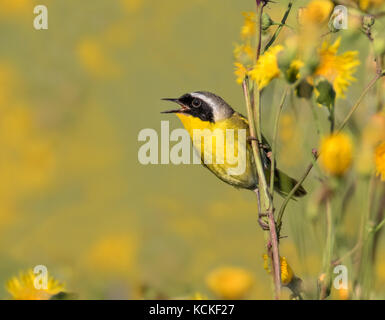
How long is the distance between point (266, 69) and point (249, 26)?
0.41 ft

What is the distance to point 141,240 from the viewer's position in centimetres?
184

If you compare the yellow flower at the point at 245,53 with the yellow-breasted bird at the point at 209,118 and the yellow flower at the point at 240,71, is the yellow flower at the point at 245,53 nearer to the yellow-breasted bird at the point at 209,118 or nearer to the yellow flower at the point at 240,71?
the yellow flower at the point at 240,71

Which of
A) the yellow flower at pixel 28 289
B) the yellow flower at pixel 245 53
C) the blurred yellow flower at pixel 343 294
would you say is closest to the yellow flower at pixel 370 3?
the yellow flower at pixel 245 53

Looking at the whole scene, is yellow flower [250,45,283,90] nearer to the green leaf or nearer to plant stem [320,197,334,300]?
the green leaf

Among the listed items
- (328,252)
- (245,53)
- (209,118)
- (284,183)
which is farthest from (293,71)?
(209,118)

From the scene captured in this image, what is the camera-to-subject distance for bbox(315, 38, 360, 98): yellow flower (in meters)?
0.86

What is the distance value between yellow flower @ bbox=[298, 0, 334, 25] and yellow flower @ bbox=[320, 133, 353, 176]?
20cm

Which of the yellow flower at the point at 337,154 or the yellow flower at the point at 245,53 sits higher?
the yellow flower at the point at 245,53

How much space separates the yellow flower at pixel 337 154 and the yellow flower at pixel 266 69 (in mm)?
179

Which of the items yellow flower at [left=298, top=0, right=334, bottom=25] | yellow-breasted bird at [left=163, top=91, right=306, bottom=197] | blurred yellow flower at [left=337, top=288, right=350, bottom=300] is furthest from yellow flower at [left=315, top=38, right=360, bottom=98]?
yellow-breasted bird at [left=163, top=91, right=306, bottom=197]

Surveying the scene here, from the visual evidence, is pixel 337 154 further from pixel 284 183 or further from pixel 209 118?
pixel 209 118

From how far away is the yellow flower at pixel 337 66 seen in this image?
0.86 m

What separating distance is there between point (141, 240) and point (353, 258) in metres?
1.14
